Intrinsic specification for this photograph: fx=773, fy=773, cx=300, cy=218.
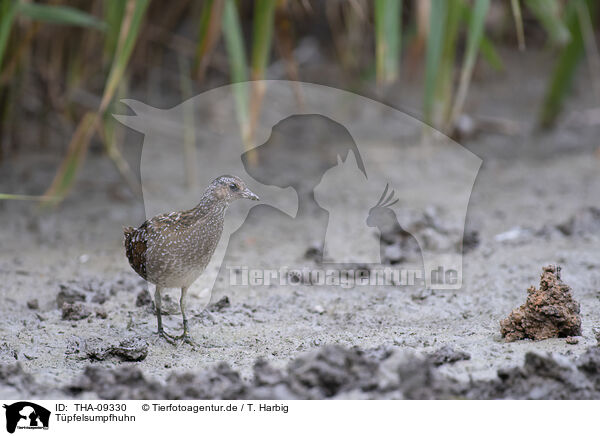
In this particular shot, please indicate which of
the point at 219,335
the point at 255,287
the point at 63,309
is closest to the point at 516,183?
the point at 255,287

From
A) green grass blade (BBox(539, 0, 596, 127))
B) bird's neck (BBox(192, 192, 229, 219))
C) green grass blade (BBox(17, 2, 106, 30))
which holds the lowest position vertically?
bird's neck (BBox(192, 192, 229, 219))

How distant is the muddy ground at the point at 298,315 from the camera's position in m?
1.63

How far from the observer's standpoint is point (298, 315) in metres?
2.30

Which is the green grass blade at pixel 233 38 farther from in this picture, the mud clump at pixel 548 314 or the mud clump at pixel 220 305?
the mud clump at pixel 548 314

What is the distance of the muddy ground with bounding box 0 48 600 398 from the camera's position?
163 centimetres

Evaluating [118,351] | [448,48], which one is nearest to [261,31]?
[448,48]

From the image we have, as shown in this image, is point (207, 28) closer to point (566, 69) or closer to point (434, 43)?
point (434, 43)

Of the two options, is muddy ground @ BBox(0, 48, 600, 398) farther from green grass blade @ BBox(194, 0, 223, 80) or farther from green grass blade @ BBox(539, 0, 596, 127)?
green grass blade @ BBox(194, 0, 223, 80)

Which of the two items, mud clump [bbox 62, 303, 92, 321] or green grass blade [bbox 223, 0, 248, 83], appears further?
green grass blade [bbox 223, 0, 248, 83]

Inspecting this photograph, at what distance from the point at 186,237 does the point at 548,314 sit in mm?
908

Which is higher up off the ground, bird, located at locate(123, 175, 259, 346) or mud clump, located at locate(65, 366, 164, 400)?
bird, located at locate(123, 175, 259, 346)
